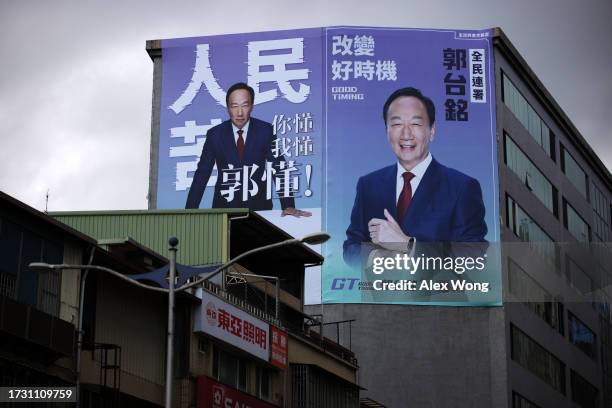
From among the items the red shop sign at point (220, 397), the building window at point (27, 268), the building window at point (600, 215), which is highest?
the building window at point (600, 215)

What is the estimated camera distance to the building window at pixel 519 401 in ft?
279

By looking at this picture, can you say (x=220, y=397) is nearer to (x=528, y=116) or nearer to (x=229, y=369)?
(x=229, y=369)

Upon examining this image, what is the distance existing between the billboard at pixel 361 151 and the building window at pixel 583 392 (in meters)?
Answer: 21.2

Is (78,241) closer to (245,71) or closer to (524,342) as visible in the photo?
(245,71)

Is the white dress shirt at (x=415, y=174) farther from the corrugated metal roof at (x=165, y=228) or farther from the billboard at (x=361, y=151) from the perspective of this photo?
the corrugated metal roof at (x=165, y=228)

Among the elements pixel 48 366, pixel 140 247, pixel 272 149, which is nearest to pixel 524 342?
pixel 272 149

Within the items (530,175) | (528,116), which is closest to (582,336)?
(530,175)

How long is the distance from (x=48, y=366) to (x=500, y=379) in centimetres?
4873

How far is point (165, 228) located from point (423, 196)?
3184cm

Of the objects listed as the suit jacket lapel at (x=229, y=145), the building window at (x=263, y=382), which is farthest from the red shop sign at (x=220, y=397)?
the suit jacket lapel at (x=229, y=145)

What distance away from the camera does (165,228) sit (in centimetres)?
5491

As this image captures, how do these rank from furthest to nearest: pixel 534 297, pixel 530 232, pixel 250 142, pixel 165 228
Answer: pixel 530 232
pixel 534 297
pixel 250 142
pixel 165 228

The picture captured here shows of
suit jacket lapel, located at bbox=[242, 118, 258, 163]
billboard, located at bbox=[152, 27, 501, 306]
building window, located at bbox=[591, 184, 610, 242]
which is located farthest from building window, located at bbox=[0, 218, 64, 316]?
building window, located at bbox=[591, 184, 610, 242]

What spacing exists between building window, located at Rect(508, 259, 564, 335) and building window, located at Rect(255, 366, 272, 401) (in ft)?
116
